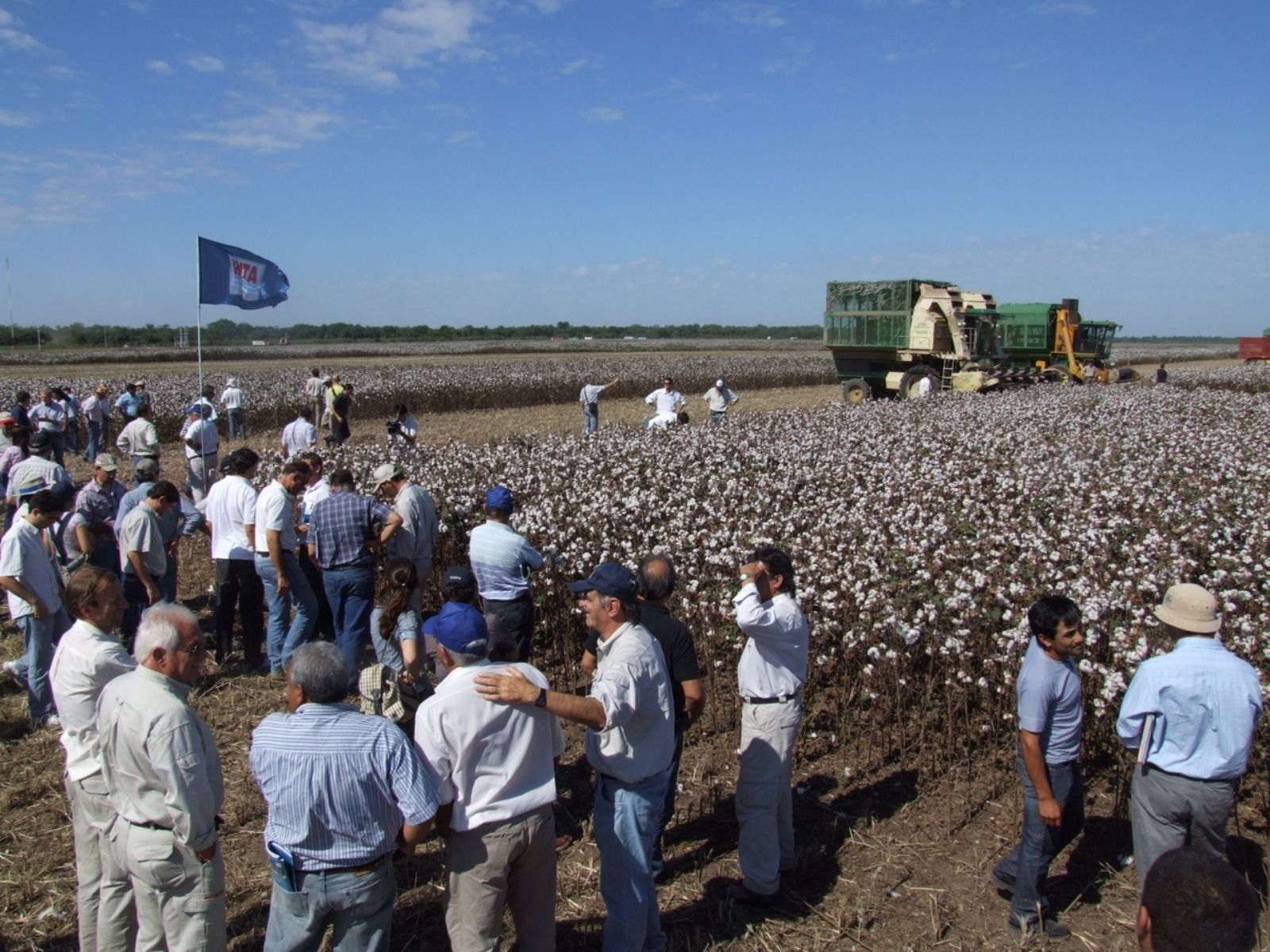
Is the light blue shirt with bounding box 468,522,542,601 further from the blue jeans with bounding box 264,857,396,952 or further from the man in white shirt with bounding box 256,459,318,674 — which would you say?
the blue jeans with bounding box 264,857,396,952

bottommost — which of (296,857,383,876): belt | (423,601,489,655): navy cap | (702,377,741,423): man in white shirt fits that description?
(296,857,383,876): belt

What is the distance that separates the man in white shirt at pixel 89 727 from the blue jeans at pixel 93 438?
16.4 m

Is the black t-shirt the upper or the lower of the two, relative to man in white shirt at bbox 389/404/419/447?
lower

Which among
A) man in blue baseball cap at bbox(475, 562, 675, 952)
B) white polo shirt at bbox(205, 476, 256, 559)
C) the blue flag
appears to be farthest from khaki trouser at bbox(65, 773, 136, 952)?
the blue flag

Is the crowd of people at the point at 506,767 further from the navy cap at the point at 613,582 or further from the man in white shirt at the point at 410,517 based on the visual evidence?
the man in white shirt at the point at 410,517

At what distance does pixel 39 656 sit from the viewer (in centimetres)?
623

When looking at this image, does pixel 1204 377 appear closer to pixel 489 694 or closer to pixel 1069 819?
pixel 1069 819

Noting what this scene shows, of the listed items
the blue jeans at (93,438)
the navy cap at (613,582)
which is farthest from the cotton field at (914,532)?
the blue jeans at (93,438)

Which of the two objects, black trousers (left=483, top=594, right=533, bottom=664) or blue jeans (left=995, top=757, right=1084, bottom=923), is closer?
blue jeans (left=995, top=757, right=1084, bottom=923)

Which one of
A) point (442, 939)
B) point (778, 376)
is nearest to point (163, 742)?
point (442, 939)

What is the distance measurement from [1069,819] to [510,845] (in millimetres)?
2653

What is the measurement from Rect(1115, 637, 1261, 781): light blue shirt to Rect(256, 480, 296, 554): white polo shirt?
5857 mm

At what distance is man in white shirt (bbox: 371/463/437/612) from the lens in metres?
6.86

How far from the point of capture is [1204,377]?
3441cm
